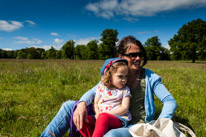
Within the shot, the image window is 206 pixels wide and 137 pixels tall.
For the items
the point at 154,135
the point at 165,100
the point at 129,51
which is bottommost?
the point at 154,135

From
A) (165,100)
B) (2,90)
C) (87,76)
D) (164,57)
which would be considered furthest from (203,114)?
(164,57)

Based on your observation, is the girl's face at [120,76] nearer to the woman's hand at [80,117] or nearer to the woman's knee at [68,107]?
the woman's hand at [80,117]

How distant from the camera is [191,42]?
33.4 meters

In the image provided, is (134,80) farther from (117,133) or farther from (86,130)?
(86,130)

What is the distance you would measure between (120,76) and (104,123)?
2.40 feet

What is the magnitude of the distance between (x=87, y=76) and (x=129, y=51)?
3.83 meters

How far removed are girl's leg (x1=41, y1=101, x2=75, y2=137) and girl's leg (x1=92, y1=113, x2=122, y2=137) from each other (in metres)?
0.62

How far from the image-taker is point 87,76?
5883 millimetres

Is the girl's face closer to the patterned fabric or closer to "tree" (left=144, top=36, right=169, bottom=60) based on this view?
the patterned fabric

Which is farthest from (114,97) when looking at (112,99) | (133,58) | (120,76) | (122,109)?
(133,58)

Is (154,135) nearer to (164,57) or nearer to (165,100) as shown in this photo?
(165,100)

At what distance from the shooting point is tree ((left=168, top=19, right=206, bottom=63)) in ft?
102

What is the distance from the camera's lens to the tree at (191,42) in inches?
1228

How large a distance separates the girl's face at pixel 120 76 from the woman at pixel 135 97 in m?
0.30
